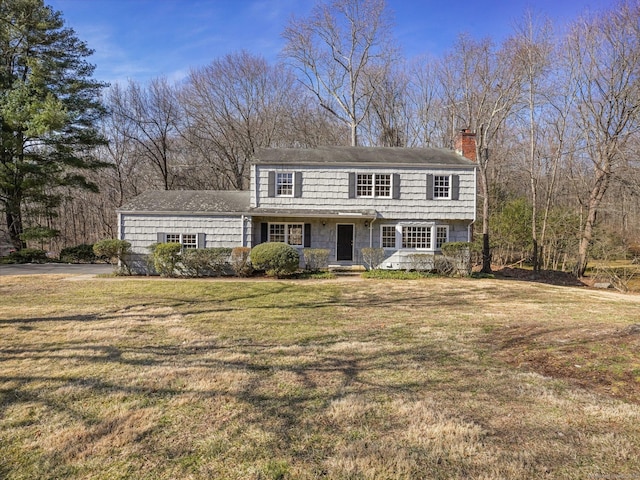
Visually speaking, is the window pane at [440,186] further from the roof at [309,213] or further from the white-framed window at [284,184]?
the white-framed window at [284,184]

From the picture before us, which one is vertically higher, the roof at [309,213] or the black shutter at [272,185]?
the black shutter at [272,185]

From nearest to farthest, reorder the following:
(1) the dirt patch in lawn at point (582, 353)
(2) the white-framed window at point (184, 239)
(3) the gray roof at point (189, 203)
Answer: (1) the dirt patch in lawn at point (582, 353) → (2) the white-framed window at point (184, 239) → (3) the gray roof at point (189, 203)

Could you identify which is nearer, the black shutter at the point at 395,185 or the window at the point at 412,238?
the black shutter at the point at 395,185

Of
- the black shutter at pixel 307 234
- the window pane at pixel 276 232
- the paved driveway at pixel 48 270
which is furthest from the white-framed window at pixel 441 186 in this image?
the paved driveway at pixel 48 270

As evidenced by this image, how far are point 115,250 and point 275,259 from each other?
21.2 ft

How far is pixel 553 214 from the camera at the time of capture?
21359 millimetres

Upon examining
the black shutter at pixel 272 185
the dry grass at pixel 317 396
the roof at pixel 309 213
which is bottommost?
the dry grass at pixel 317 396

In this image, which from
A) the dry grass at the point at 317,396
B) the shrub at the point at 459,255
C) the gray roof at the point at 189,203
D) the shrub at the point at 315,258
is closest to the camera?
the dry grass at the point at 317,396

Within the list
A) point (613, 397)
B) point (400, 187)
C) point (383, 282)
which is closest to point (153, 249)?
point (383, 282)

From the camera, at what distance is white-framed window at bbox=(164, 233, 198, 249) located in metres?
15.7

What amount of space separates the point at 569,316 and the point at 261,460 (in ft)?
24.7

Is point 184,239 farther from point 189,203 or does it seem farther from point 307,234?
point 307,234

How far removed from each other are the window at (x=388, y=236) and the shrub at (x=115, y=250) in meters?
11.0

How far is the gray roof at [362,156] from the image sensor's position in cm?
1667
